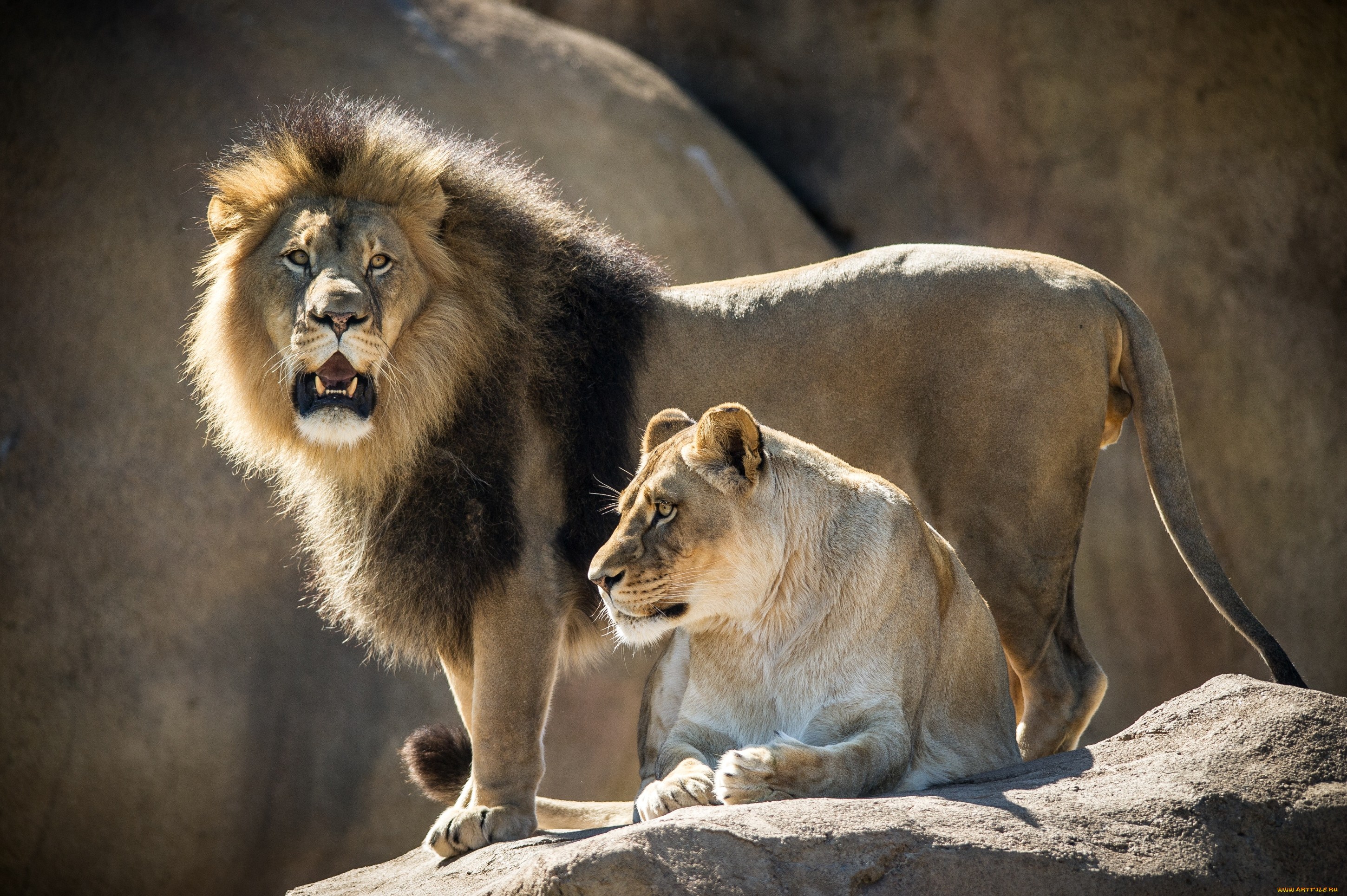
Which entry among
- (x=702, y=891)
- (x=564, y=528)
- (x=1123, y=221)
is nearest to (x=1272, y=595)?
(x=1123, y=221)

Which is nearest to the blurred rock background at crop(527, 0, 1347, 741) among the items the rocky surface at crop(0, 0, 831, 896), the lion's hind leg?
the rocky surface at crop(0, 0, 831, 896)

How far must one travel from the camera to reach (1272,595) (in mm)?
8281

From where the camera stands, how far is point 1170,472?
13.9 feet

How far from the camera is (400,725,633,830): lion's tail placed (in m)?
4.18

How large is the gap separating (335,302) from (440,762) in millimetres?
1493

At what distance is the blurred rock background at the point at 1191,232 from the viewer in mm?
8211

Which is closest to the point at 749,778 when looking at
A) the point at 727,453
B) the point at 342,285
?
the point at 727,453

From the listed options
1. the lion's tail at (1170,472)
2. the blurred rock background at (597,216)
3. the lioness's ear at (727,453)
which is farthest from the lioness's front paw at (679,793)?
the blurred rock background at (597,216)

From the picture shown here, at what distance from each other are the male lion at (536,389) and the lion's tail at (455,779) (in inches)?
4.6

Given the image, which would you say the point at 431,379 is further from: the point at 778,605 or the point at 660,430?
the point at 778,605

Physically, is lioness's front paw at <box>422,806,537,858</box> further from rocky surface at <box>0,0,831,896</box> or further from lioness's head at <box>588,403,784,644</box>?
rocky surface at <box>0,0,831,896</box>

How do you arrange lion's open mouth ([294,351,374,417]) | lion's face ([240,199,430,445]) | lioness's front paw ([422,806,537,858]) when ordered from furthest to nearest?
lion's open mouth ([294,351,374,417]) → lion's face ([240,199,430,445]) → lioness's front paw ([422,806,537,858])

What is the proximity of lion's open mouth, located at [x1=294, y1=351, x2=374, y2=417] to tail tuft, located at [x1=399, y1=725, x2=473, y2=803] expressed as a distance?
1088 mm

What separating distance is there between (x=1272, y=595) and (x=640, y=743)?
592 cm
